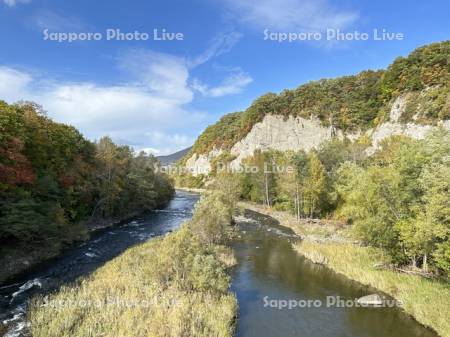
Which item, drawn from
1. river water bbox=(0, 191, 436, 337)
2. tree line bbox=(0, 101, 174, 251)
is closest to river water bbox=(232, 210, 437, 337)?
river water bbox=(0, 191, 436, 337)

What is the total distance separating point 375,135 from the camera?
8206cm

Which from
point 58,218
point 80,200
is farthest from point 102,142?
point 58,218

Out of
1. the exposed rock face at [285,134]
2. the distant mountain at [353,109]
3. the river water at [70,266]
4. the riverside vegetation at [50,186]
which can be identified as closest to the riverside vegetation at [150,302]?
the river water at [70,266]

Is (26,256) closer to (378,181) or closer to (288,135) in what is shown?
(378,181)

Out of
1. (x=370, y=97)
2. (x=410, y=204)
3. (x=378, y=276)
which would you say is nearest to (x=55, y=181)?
(x=378, y=276)

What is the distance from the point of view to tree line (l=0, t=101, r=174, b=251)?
28.0m

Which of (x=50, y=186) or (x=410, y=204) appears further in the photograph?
(x=50, y=186)

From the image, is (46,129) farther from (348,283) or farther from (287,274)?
(348,283)

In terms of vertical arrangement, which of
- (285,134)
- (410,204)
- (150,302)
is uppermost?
(285,134)

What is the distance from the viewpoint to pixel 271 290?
22.8 meters

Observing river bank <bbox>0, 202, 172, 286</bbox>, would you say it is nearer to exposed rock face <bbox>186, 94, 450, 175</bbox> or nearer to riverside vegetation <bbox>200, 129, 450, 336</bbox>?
riverside vegetation <bbox>200, 129, 450, 336</bbox>

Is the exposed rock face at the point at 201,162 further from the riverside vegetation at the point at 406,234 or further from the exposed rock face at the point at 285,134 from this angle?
the riverside vegetation at the point at 406,234

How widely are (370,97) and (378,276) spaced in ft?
278

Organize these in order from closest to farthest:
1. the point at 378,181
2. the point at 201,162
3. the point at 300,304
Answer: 1. the point at 300,304
2. the point at 378,181
3. the point at 201,162
